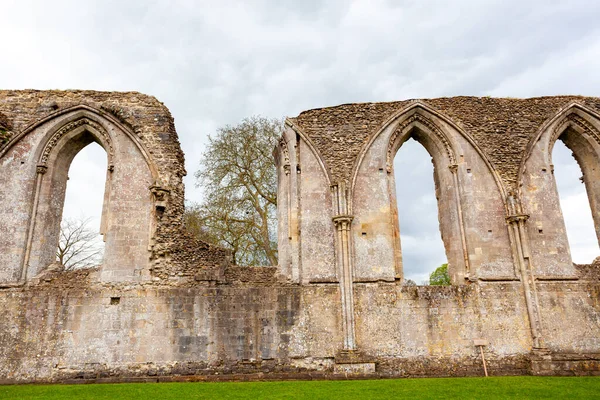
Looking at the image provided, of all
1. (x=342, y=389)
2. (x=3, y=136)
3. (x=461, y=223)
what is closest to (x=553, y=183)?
Result: (x=461, y=223)

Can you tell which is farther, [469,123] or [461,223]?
[469,123]

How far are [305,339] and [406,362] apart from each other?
7.71ft

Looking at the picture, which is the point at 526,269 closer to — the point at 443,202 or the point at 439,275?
the point at 443,202

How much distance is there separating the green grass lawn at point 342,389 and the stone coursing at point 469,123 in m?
5.05

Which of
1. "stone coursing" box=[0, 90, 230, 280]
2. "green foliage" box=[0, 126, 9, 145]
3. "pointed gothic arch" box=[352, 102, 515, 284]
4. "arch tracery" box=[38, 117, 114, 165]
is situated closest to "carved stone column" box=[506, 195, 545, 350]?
"pointed gothic arch" box=[352, 102, 515, 284]

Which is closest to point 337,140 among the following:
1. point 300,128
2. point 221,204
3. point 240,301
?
point 300,128

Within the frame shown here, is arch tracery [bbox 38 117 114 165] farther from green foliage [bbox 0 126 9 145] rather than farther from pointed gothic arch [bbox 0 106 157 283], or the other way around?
green foliage [bbox 0 126 9 145]

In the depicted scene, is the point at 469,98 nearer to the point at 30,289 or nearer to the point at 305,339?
the point at 305,339

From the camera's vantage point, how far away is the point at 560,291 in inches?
413

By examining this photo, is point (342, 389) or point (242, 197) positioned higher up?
point (242, 197)

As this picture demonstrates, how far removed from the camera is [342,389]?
26.0ft

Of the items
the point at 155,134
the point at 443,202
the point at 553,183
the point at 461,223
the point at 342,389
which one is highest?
the point at 155,134

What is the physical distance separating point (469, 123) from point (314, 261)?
18.9 ft

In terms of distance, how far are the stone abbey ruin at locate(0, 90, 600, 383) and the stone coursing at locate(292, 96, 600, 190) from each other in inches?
1.6
